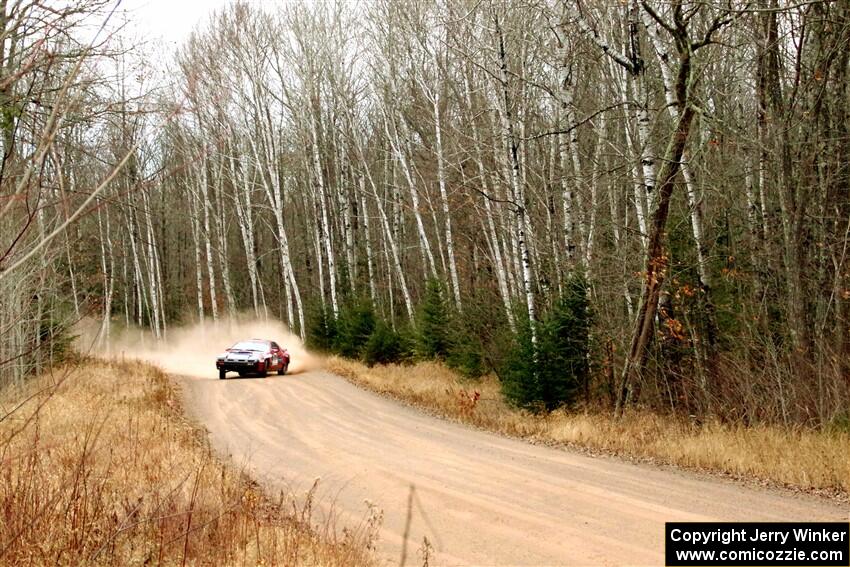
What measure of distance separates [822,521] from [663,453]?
10.6ft

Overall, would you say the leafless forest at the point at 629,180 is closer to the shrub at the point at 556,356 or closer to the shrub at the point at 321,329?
the shrub at the point at 556,356

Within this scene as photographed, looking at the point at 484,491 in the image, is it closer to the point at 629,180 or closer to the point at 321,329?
the point at 629,180

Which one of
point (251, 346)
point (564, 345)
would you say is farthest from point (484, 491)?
point (251, 346)

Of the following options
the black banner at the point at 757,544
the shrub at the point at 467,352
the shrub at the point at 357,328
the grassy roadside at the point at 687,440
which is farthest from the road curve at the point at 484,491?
the shrub at the point at 357,328

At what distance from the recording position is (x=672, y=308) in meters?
11.7

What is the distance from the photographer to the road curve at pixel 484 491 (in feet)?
19.0

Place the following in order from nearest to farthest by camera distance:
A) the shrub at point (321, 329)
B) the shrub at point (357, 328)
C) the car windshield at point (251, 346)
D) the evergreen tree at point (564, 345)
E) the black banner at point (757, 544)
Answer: the black banner at point (757, 544), the evergreen tree at point (564, 345), the car windshield at point (251, 346), the shrub at point (357, 328), the shrub at point (321, 329)

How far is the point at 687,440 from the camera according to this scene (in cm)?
936

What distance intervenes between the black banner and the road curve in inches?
7.5

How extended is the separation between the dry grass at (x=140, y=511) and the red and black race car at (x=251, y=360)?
11858 millimetres

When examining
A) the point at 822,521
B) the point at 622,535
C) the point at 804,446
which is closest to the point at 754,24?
the point at 804,446

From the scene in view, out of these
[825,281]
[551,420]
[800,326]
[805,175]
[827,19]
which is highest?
[827,19]

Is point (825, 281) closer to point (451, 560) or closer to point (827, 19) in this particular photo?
point (827, 19)

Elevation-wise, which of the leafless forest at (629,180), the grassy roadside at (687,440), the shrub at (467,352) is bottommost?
the grassy roadside at (687,440)
